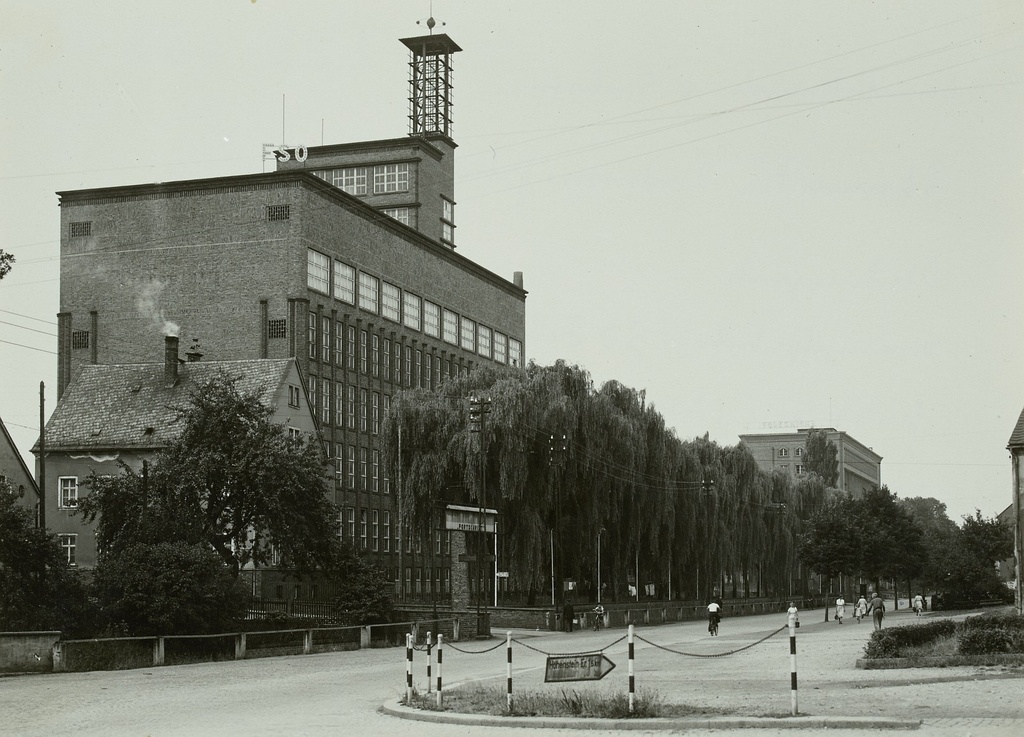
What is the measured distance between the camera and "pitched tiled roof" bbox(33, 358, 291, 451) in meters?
56.6

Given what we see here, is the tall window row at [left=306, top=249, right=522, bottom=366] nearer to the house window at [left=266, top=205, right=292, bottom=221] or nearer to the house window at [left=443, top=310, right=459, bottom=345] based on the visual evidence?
the house window at [left=443, top=310, right=459, bottom=345]

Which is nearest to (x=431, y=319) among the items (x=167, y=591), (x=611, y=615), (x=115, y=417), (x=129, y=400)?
(x=129, y=400)

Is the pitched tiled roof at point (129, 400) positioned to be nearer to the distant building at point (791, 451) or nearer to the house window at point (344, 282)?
the house window at point (344, 282)

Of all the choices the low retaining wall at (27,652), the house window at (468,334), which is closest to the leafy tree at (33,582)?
the low retaining wall at (27,652)

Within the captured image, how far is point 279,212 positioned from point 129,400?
1682 cm

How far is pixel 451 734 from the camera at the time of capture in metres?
15.3

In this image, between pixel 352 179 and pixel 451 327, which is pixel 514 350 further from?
pixel 352 179

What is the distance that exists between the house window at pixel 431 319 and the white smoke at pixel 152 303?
65.5ft

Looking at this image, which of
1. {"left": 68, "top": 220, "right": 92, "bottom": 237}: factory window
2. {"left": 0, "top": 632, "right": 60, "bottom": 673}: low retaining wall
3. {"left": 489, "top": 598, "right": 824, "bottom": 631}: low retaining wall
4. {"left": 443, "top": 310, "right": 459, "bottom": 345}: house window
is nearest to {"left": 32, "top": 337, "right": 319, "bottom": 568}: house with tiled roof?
{"left": 489, "top": 598, "right": 824, "bottom": 631}: low retaining wall

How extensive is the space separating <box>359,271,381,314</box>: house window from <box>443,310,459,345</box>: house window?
34.3ft

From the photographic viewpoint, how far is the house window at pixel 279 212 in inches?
2810

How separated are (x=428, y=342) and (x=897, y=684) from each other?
67.4 m

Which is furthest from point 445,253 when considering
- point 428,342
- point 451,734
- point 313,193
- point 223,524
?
point 451,734

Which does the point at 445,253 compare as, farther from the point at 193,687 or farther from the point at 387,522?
the point at 193,687
